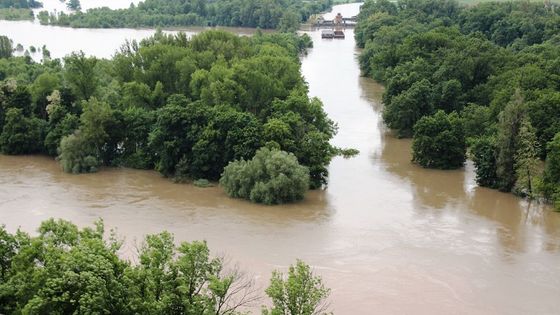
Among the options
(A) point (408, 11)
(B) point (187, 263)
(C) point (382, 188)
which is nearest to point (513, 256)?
(C) point (382, 188)

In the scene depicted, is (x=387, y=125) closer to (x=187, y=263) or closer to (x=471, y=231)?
(x=471, y=231)

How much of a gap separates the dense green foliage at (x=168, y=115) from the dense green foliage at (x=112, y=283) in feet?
48.1

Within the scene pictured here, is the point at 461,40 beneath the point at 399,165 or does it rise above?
above

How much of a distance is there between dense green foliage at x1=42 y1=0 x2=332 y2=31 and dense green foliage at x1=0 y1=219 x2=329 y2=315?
6923 centimetres

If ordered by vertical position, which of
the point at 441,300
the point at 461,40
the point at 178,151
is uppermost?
the point at 461,40

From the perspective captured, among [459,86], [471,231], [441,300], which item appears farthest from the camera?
[459,86]

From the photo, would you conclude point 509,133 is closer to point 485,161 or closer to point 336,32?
point 485,161

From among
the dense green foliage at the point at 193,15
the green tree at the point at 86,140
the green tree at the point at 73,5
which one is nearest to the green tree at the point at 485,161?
the green tree at the point at 86,140

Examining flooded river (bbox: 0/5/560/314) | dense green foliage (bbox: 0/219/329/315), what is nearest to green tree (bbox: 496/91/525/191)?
flooded river (bbox: 0/5/560/314)

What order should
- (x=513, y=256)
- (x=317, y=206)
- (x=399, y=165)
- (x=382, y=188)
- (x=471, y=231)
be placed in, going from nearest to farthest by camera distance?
(x=513, y=256) < (x=471, y=231) < (x=317, y=206) < (x=382, y=188) < (x=399, y=165)

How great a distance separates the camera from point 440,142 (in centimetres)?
3219

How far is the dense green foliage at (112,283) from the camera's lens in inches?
537

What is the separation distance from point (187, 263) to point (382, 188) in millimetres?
17008

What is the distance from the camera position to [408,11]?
261ft
